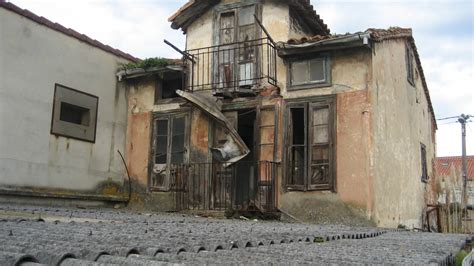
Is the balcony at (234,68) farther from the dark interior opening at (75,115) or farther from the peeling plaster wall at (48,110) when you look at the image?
the dark interior opening at (75,115)

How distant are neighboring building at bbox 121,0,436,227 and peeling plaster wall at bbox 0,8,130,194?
0.56 m

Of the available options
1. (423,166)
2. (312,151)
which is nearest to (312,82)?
(312,151)

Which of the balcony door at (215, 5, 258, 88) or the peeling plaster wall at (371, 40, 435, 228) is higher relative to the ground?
the balcony door at (215, 5, 258, 88)

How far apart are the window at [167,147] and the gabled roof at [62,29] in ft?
6.66

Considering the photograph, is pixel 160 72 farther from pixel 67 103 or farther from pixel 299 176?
pixel 299 176

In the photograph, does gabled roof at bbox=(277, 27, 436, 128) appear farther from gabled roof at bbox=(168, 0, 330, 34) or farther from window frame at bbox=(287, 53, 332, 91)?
gabled roof at bbox=(168, 0, 330, 34)

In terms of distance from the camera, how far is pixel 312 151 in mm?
9984

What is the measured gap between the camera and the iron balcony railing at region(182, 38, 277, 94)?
10.8 metres

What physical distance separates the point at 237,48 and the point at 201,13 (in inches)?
63.9

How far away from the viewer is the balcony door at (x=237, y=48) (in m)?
11.0

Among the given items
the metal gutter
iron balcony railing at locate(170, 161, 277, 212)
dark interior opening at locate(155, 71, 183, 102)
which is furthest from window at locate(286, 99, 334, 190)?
dark interior opening at locate(155, 71, 183, 102)

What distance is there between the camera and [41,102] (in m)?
10.6

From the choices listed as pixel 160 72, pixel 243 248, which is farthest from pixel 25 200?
pixel 243 248

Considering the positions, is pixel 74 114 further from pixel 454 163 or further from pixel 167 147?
pixel 454 163
